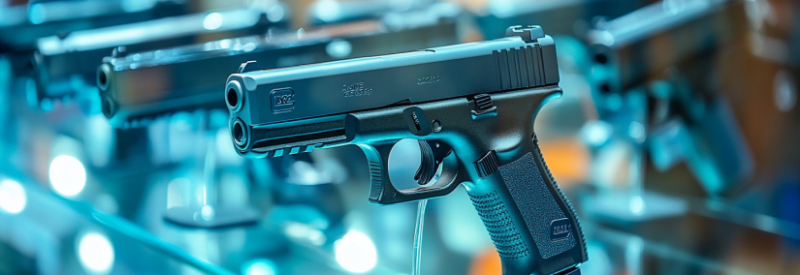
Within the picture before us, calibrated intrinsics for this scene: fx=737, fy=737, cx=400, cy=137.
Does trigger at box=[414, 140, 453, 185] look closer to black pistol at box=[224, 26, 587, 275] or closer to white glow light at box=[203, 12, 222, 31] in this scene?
black pistol at box=[224, 26, 587, 275]

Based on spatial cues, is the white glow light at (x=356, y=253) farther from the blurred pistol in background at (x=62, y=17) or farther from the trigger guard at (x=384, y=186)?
the blurred pistol in background at (x=62, y=17)

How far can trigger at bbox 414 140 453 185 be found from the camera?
1.57 m

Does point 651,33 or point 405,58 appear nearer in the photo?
point 405,58

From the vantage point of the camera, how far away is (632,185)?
9.86 ft

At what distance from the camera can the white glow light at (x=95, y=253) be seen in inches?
86.3

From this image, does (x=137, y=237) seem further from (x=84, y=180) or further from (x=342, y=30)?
(x=342, y=30)

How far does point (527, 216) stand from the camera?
1.70 metres

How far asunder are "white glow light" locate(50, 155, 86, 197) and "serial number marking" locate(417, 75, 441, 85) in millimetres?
1903

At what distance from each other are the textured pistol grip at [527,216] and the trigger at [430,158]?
12 centimetres

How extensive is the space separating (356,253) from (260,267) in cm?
31

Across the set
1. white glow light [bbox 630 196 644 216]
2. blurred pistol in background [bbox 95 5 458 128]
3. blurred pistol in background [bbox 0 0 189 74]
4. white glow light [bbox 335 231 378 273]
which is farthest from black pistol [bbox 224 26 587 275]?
blurred pistol in background [bbox 0 0 189 74]

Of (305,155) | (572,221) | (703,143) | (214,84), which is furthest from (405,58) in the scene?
(703,143)

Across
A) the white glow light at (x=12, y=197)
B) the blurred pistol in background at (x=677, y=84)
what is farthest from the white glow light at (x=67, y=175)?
the blurred pistol in background at (x=677, y=84)

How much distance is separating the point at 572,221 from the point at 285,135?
790 mm
